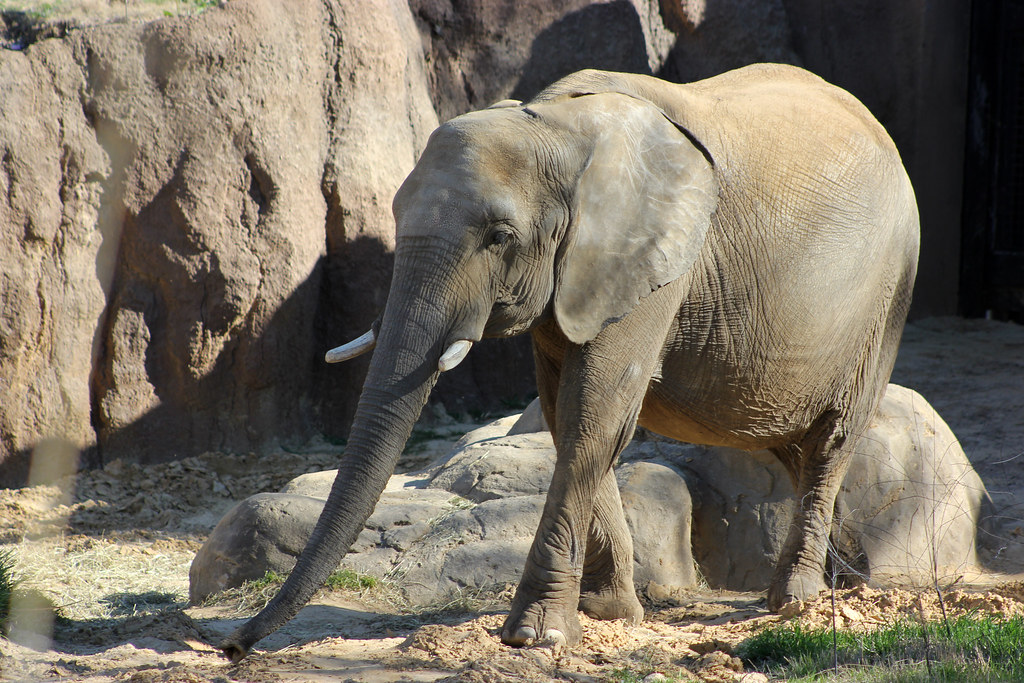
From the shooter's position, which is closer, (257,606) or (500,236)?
(500,236)

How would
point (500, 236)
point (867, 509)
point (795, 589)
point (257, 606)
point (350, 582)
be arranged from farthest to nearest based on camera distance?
point (867, 509)
point (350, 582)
point (795, 589)
point (257, 606)
point (500, 236)

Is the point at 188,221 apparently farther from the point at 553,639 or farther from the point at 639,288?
the point at 553,639

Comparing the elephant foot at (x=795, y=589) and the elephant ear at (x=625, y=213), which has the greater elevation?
the elephant ear at (x=625, y=213)

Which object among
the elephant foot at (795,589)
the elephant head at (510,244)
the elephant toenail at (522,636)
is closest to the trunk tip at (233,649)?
the elephant head at (510,244)

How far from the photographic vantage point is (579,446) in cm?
416

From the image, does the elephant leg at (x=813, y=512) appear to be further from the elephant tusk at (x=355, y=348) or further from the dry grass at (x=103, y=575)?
the dry grass at (x=103, y=575)

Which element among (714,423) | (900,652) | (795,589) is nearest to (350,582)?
(714,423)

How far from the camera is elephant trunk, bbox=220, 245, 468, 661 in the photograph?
3680 mm

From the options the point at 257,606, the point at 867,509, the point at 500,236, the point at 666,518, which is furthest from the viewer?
the point at 867,509

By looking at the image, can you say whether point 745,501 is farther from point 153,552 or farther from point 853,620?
point 153,552

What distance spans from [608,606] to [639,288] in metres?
1.59

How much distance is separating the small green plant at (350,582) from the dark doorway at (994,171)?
29.2 feet

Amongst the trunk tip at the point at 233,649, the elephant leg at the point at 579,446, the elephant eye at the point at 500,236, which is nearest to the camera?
the trunk tip at the point at 233,649

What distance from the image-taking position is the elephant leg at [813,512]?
515 centimetres
